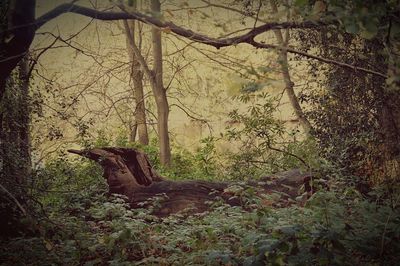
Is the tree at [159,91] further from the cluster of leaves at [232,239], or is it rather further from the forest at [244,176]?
the cluster of leaves at [232,239]

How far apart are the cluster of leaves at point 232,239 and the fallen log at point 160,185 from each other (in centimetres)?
119

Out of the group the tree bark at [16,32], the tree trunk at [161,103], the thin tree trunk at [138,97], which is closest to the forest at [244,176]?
the tree bark at [16,32]

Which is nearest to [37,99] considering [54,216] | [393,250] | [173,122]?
[54,216]

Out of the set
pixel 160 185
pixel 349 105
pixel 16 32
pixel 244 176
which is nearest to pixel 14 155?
pixel 16 32

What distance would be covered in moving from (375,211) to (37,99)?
24.3 feet

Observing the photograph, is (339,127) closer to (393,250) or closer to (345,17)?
(393,250)

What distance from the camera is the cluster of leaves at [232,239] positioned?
4.20m

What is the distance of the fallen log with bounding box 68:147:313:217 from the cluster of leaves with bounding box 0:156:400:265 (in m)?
1.19

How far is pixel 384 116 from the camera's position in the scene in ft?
26.1

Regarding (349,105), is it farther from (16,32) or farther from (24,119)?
(24,119)

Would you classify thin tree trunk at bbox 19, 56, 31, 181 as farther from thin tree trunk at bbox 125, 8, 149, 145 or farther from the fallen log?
thin tree trunk at bbox 125, 8, 149, 145

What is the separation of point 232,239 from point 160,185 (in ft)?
10.5

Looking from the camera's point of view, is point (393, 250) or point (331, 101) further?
point (331, 101)

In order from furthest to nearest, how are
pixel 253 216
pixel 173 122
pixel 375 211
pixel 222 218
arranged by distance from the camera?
1. pixel 173 122
2. pixel 222 218
3. pixel 253 216
4. pixel 375 211
